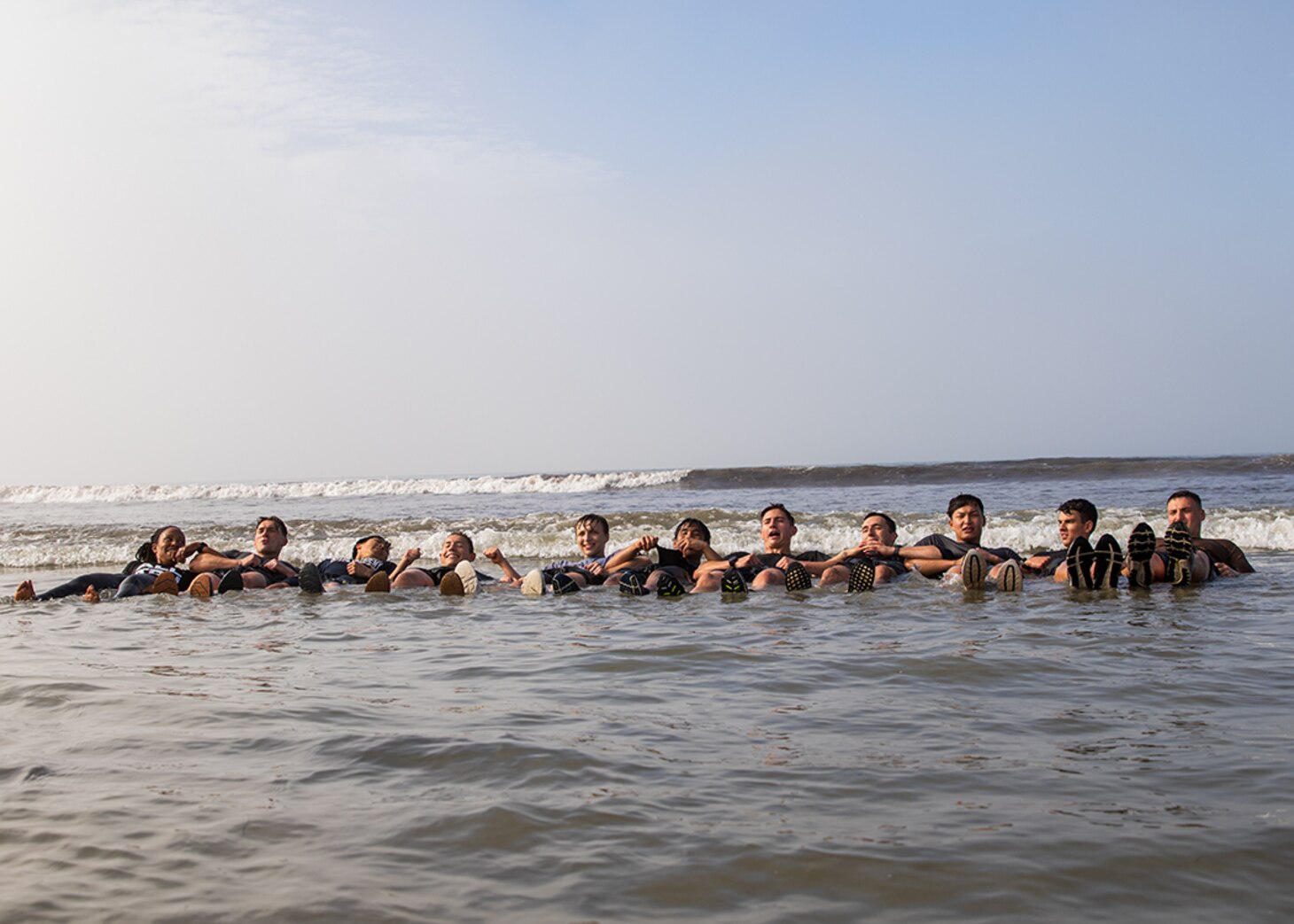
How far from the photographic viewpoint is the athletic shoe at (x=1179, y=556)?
9.15 meters

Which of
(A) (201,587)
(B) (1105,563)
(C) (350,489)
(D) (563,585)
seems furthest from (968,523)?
(C) (350,489)

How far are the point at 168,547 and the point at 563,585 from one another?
496 centimetres

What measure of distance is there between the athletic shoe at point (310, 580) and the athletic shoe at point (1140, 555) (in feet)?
26.8

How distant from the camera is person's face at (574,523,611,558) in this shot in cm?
1154

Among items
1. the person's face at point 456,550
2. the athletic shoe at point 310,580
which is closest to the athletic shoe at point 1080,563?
the person's face at point 456,550

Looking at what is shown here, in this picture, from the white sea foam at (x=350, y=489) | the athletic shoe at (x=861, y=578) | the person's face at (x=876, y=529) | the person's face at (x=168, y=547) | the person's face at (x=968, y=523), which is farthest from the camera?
the white sea foam at (x=350, y=489)

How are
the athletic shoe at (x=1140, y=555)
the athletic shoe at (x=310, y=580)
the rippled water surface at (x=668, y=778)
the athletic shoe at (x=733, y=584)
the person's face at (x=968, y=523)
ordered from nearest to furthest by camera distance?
1. the rippled water surface at (x=668, y=778)
2. the athletic shoe at (x=1140, y=555)
3. the athletic shoe at (x=733, y=584)
4. the person's face at (x=968, y=523)
5. the athletic shoe at (x=310, y=580)

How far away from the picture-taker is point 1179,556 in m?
9.16

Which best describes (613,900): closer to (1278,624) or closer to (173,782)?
(173,782)

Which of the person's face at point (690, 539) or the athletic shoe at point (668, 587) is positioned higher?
the person's face at point (690, 539)

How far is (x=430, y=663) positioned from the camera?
6.50m

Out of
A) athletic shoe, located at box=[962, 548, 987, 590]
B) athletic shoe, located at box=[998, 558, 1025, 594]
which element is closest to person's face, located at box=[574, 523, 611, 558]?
athletic shoe, located at box=[962, 548, 987, 590]

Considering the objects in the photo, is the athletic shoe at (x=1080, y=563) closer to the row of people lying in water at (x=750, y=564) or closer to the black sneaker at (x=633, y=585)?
the row of people lying in water at (x=750, y=564)

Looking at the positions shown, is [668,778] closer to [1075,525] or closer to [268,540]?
[1075,525]
